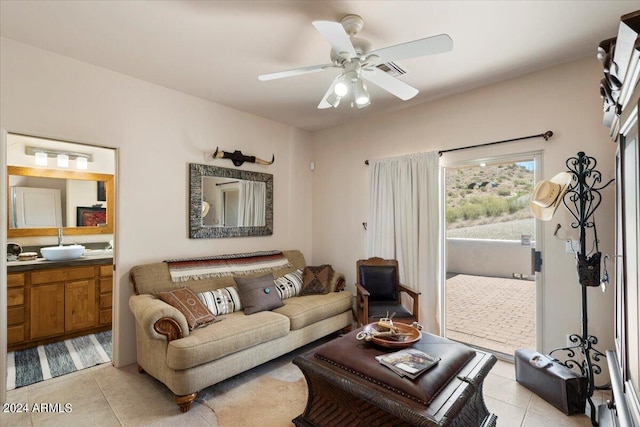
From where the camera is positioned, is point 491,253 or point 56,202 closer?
point 491,253

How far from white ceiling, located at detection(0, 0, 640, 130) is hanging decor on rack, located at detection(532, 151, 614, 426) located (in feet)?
3.07

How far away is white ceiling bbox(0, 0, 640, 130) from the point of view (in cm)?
196

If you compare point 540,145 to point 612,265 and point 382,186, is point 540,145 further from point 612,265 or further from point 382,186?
point 382,186

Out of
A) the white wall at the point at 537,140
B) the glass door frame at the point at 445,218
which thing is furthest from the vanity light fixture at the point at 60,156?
the glass door frame at the point at 445,218

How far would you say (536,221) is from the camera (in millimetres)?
2822

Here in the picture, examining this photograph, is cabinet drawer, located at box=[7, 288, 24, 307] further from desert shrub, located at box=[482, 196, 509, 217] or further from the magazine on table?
desert shrub, located at box=[482, 196, 509, 217]

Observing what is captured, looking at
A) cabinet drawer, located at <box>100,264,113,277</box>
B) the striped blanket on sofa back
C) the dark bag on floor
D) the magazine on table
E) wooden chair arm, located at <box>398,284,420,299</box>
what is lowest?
the dark bag on floor

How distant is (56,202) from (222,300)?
8.87 ft

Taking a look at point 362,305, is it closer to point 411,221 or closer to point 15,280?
point 411,221

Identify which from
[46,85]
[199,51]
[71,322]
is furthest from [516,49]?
[71,322]

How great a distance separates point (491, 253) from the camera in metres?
3.62

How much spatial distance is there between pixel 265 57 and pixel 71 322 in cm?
356

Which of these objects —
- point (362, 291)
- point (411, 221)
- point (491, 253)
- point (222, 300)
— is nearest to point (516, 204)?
point (491, 253)

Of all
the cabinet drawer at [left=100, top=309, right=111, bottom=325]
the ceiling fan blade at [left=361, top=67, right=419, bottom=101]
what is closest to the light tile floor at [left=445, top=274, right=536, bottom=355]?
the ceiling fan blade at [left=361, top=67, right=419, bottom=101]
